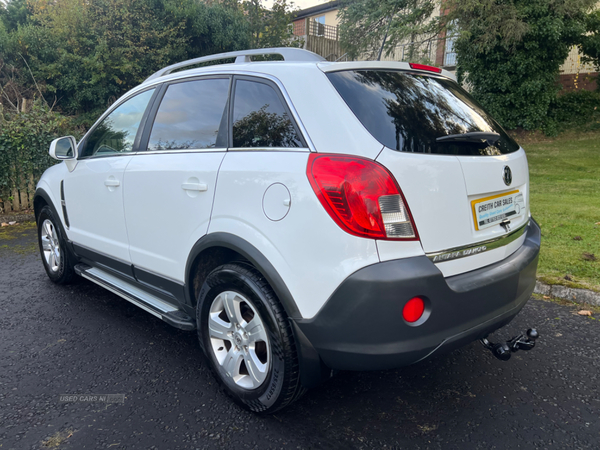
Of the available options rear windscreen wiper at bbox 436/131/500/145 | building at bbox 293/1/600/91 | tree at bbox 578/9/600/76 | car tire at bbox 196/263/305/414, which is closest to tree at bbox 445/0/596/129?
tree at bbox 578/9/600/76

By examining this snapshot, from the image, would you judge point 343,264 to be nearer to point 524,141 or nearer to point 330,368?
point 330,368

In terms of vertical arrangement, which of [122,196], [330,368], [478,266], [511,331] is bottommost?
[511,331]

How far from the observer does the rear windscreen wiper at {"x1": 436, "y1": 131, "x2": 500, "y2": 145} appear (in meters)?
2.23

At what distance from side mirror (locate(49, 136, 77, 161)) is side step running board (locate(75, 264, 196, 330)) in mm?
969

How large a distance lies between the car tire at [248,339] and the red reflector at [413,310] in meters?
0.56

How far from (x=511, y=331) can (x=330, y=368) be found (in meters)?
1.85

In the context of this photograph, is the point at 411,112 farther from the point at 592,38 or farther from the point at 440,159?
the point at 592,38

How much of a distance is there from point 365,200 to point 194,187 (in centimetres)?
110

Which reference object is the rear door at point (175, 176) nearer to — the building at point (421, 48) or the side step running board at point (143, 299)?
the side step running board at point (143, 299)

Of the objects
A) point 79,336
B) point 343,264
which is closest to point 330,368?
point 343,264

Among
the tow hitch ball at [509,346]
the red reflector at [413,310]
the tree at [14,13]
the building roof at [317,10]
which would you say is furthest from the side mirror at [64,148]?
the building roof at [317,10]

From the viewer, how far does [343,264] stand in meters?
1.94

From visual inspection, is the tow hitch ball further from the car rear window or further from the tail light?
the car rear window

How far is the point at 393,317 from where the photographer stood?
1929mm
